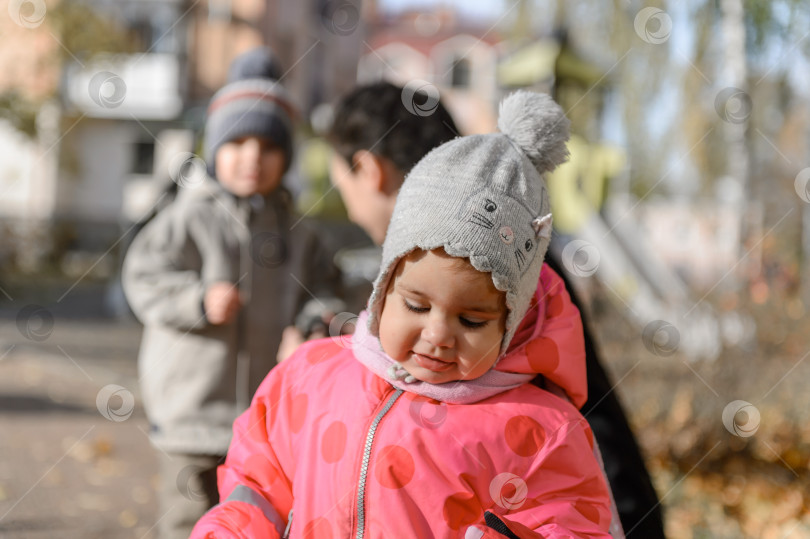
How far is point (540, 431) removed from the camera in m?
1.61

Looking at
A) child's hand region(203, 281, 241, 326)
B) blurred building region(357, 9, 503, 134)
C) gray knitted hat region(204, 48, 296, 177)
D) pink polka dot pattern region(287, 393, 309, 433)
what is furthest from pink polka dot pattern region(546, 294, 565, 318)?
blurred building region(357, 9, 503, 134)

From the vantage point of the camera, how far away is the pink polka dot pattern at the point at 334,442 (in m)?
1.62

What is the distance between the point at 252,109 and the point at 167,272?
636 mm

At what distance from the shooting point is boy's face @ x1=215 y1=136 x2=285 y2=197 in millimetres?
2906

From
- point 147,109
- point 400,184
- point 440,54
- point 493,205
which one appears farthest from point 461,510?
point 440,54

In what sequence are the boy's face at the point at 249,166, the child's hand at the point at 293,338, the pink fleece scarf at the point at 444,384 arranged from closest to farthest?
the pink fleece scarf at the point at 444,384 → the child's hand at the point at 293,338 → the boy's face at the point at 249,166

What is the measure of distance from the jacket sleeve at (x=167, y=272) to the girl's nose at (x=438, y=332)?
141 cm

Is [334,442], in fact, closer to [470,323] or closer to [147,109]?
[470,323]

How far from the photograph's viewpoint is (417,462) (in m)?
1.58

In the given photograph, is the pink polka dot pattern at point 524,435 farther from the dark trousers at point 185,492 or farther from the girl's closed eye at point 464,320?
the dark trousers at point 185,492

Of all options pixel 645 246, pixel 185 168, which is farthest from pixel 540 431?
pixel 645 246

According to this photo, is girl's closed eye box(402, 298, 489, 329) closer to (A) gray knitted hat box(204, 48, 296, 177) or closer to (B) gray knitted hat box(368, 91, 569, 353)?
(B) gray knitted hat box(368, 91, 569, 353)

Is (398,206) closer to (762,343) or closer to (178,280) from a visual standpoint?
(178,280)

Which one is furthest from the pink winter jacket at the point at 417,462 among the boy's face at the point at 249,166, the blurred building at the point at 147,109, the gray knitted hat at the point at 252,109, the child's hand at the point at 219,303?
the blurred building at the point at 147,109
